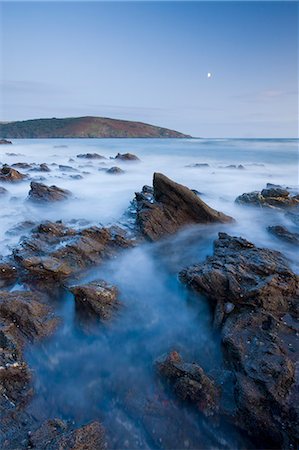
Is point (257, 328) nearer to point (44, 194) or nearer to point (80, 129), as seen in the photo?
point (44, 194)

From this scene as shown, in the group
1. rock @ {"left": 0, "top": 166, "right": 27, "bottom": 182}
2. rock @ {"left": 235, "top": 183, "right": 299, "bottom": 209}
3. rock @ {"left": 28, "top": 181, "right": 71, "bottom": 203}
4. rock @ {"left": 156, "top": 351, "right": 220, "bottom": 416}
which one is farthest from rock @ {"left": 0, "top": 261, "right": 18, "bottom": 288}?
rock @ {"left": 0, "top": 166, "right": 27, "bottom": 182}

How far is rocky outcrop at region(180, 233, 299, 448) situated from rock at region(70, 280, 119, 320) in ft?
4.98

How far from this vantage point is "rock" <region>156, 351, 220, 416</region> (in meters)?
3.84

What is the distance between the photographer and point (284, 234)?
8.49m

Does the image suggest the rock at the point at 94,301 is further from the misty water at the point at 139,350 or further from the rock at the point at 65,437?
the rock at the point at 65,437

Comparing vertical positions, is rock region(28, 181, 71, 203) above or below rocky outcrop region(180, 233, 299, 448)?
above

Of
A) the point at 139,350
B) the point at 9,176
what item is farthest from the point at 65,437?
the point at 9,176

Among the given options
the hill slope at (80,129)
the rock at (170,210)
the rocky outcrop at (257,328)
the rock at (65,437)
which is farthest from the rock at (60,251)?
the hill slope at (80,129)

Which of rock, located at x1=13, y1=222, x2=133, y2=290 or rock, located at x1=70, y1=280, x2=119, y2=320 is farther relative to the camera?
rock, located at x1=13, y1=222, x2=133, y2=290

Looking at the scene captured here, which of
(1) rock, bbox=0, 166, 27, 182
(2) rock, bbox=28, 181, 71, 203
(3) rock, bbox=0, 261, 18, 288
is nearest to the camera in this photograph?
(3) rock, bbox=0, 261, 18, 288

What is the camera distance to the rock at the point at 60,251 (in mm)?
6133

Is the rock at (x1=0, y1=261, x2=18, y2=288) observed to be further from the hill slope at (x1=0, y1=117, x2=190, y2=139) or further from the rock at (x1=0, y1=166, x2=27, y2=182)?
the hill slope at (x1=0, y1=117, x2=190, y2=139)

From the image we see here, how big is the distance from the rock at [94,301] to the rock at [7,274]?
4.51 ft

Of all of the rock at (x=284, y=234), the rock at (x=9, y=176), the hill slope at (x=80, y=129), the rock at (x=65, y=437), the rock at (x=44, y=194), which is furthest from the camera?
the hill slope at (x=80, y=129)
